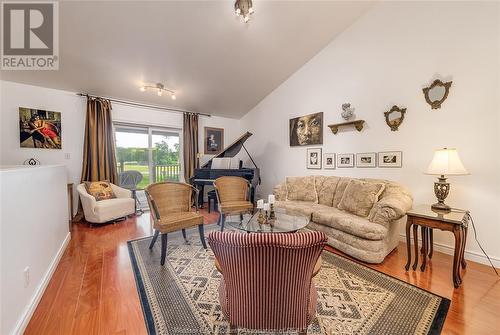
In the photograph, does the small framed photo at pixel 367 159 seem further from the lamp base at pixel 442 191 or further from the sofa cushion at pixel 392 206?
the lamp base at pixel 442 191

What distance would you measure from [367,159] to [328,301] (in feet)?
8.32

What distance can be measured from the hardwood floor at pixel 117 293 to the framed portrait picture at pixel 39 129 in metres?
2.16

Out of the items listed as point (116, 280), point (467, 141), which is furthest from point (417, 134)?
point (116, 280)

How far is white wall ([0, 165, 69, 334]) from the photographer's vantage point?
1255 mm

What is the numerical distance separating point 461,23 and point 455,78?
0.66m

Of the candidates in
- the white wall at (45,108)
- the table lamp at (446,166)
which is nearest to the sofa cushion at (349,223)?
the table lamp at (446,166)

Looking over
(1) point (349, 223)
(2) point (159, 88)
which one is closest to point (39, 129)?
(2) point (159, 88)

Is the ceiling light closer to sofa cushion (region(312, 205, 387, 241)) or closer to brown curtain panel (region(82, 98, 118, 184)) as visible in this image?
brown curtain panel (region(82, 98, 118, 184))

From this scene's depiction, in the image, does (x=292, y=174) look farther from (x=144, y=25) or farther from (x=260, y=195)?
(x=144, y=25)

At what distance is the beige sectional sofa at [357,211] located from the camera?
2.34 m

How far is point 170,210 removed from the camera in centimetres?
284

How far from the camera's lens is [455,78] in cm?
253

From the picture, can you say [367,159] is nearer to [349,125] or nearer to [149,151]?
[349,125]

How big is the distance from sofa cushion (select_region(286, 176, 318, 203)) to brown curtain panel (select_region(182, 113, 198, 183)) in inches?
107
